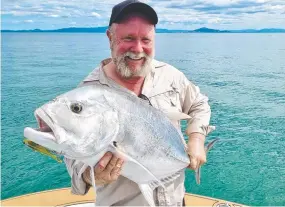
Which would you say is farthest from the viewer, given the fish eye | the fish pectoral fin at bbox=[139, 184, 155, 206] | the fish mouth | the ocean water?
the ocean water

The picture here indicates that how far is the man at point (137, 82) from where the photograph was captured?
97.7 inches

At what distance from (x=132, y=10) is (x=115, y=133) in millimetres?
1024

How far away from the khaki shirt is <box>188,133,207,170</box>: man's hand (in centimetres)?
6

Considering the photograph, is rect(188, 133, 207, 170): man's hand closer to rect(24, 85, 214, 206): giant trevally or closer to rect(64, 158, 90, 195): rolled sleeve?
rect(24, 85, 214, 206): giant trevally

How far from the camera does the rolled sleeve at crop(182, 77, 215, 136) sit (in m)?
2.73

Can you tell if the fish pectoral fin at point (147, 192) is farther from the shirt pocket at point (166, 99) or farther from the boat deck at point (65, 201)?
the boat deck at point (65, 201)

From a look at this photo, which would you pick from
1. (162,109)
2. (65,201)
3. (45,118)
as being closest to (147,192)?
(162,109)

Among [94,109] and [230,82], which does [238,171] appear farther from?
[230,82]

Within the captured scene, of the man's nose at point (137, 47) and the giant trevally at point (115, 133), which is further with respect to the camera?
the man's nose at point (137, 47)

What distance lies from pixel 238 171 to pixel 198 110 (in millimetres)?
8000

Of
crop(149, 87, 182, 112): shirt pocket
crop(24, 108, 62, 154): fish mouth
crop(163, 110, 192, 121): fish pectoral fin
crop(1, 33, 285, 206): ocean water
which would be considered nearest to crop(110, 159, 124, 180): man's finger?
crop(24, 108, 62, 154): fish mouth

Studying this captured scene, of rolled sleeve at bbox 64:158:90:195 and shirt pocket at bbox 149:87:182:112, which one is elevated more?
shirt pocket at bbox 149:87:182:112

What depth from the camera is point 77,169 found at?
2.41 metres

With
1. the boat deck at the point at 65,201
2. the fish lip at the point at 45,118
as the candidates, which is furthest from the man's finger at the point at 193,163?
the boat deck at the point at 65,201
